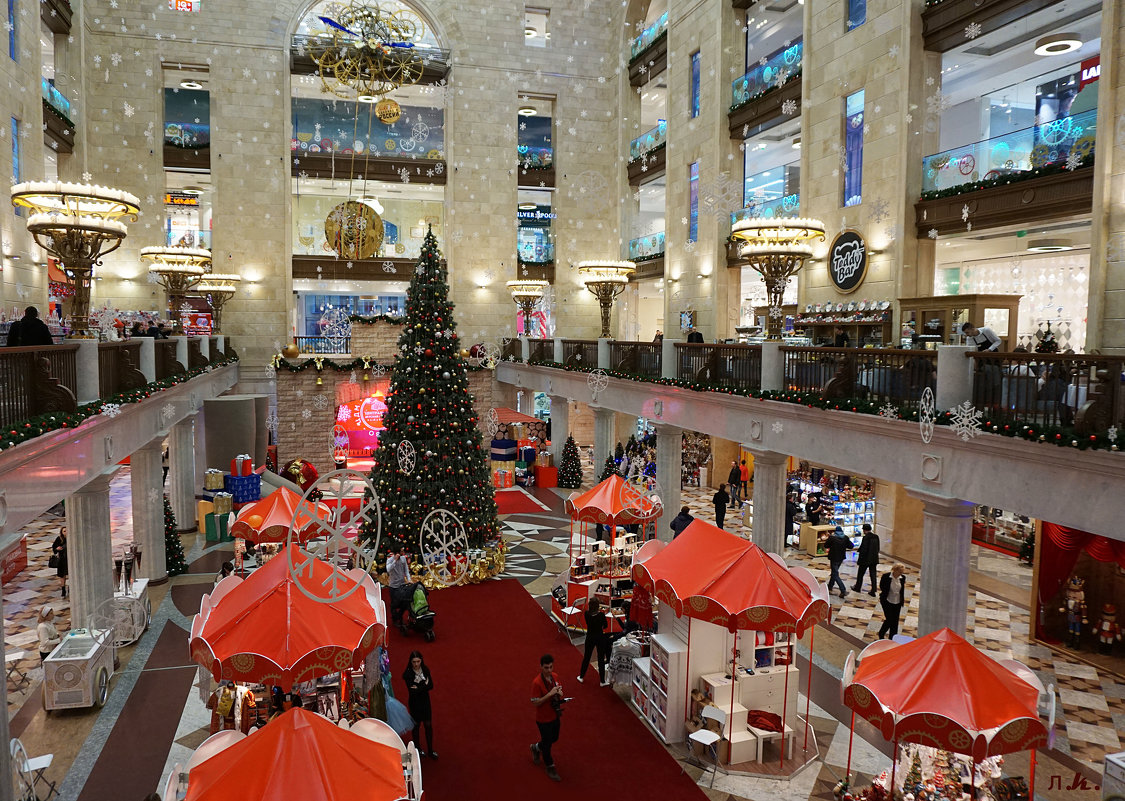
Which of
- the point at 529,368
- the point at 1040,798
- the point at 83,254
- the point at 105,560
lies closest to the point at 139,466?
the point at 105,560

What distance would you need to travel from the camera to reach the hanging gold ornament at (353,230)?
26.5 meters

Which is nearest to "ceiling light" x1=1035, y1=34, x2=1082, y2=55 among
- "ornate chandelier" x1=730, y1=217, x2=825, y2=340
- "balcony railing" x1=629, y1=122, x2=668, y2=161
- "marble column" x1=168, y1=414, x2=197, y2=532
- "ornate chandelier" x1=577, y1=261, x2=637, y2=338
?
"ornate chandelier" x1=730, y1=217, x2=825, y2=340

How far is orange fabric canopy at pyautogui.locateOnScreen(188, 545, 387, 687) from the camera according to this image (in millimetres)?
6734

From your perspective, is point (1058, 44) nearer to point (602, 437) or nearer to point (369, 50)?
point (602, 437)

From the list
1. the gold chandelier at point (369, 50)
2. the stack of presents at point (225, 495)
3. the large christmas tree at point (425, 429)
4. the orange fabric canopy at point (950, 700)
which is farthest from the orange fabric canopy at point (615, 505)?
the gold chandelier at point (369, 50)

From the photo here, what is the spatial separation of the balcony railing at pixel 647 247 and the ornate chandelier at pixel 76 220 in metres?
18.5

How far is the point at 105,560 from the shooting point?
11180 millimetres

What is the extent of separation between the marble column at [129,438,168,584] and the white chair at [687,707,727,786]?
425 inches

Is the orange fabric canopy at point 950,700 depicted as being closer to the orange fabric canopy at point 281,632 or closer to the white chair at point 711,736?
the white chair at point 711,736

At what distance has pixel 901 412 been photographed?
8.98 m

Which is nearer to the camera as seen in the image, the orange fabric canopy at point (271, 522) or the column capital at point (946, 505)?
the column capital at point (946, 505)

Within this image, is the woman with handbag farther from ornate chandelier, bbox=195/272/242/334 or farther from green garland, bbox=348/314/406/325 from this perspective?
green garland, bbox=348/314/406/325

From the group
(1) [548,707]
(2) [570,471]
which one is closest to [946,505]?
(1) [548,707]

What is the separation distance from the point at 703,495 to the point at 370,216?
15390mm
